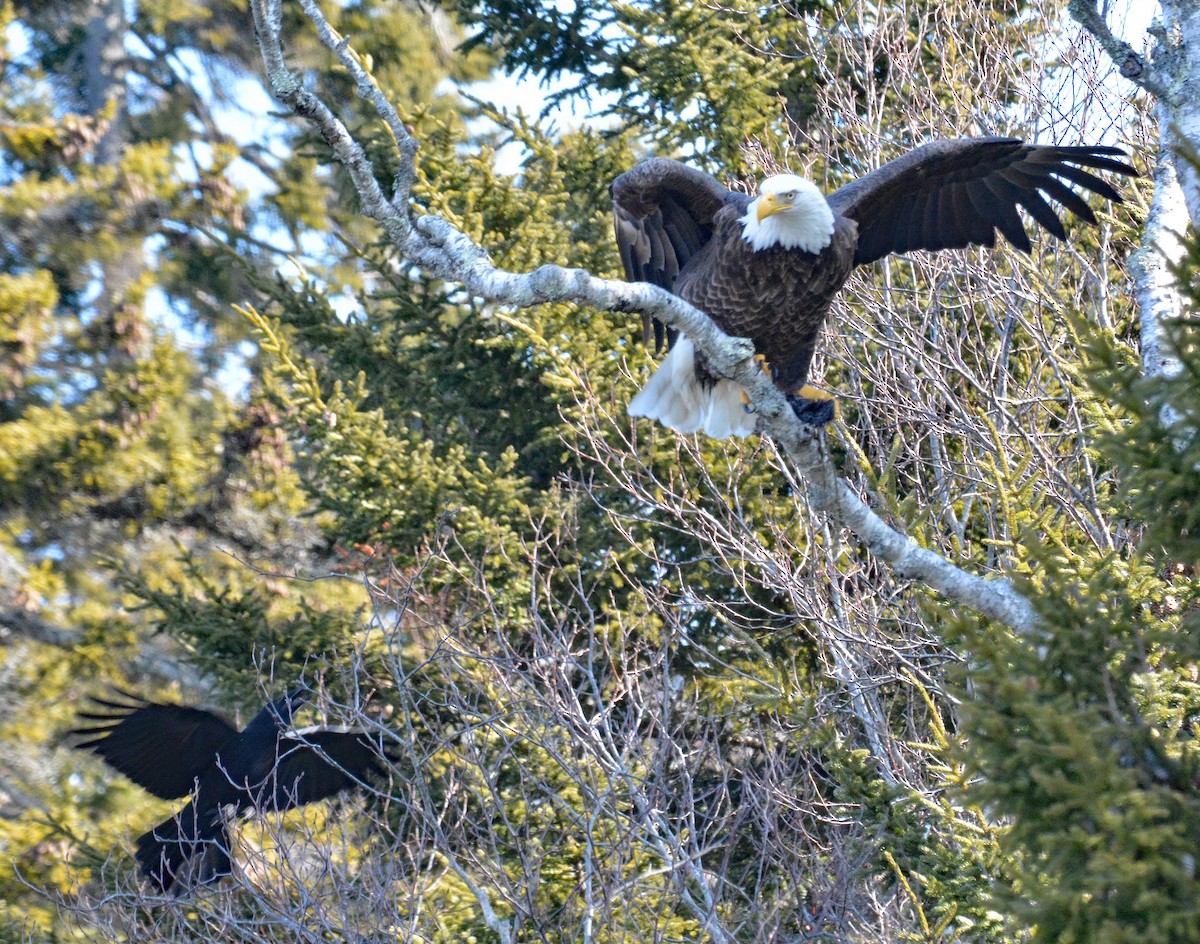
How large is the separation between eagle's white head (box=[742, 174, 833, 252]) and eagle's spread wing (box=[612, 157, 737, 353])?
0.41 metres

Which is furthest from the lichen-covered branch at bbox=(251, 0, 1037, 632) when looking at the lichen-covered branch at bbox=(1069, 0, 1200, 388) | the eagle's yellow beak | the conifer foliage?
the eagle's yellow beak

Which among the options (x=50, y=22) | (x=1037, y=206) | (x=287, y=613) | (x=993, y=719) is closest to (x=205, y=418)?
(x=287, y=613)

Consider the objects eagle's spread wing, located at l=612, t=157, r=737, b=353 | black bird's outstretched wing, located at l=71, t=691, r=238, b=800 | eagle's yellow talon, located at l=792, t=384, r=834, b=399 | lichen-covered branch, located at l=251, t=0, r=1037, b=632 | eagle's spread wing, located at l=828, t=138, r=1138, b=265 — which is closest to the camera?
lichen-covered branch, located at l=251, t=0, r=1037, b=632

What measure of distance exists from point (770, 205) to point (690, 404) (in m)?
1.16

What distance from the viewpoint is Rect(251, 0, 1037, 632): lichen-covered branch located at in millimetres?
2715

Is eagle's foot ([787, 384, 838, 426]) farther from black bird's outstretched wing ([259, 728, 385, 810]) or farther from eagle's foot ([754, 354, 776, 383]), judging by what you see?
black bird's outstretched wing ([259, 728, 385, 810])

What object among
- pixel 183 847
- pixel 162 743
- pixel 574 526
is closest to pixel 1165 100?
pixel 574 526

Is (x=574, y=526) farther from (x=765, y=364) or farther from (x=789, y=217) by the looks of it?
(x=789, y=217)

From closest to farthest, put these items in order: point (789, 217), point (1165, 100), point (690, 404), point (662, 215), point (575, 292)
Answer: point (575, 292) < point (1165, 100) < point (789, 217) < point (662, 215) < point (690, 404)

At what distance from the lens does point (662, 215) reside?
481cm

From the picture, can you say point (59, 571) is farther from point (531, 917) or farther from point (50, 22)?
point (531, 917)

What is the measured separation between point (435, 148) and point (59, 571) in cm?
473

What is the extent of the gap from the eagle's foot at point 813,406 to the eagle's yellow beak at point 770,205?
0.65 meters

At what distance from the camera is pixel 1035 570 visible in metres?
4.24
